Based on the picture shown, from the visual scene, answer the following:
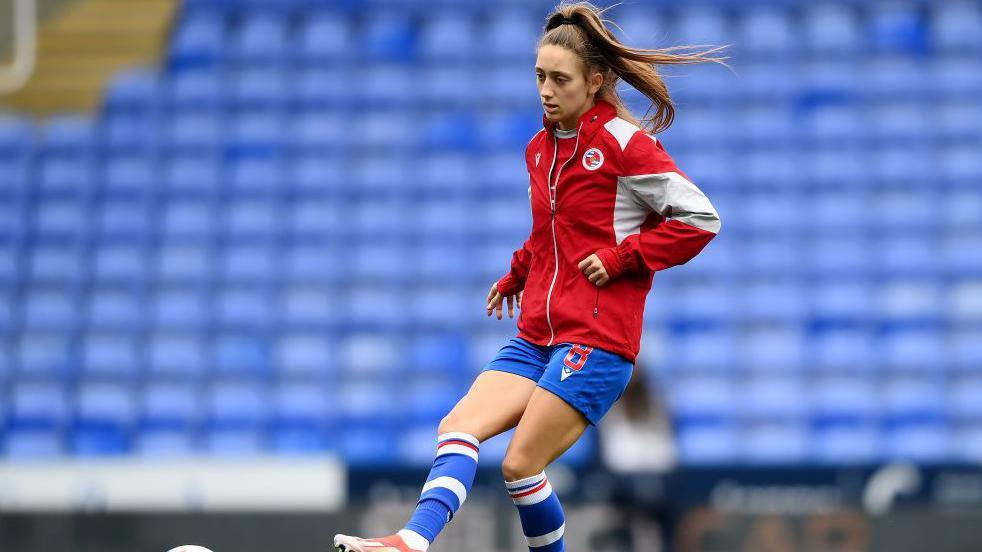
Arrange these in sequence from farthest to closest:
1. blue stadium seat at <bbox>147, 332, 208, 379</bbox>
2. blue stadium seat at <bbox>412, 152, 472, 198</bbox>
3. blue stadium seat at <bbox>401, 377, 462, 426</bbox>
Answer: blue stadium seat at <bbox>412, 152, 472, 198</bbox>, blue stadium seat at <bbox>147, 332, 208, 379</bbox>, blue stadium seat at <bbox>401, 377, 462, 426</bbox>

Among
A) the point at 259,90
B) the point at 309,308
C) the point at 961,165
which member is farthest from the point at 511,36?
the point at 961,165

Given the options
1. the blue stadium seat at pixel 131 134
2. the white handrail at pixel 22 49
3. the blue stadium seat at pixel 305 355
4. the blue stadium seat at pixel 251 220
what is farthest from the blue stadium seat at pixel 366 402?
the white handrail at pixel 22 49

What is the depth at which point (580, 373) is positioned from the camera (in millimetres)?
3695

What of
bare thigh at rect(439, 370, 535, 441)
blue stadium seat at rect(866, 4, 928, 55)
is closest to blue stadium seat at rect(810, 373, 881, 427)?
blue stadium seat at rect(866, 4, 928, 55)

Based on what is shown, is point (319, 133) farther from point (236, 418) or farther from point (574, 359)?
point (574, 359)

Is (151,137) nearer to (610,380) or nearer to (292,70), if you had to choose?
(292,70)

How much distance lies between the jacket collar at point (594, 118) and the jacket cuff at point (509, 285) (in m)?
0.51

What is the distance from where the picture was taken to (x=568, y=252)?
379 cm

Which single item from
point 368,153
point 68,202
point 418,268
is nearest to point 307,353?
point 418,268

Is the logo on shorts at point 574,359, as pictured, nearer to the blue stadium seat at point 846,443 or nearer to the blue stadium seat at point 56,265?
the blue stadium seat at point 846,443

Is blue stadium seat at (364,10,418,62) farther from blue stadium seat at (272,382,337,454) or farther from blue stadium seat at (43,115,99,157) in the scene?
blue stadium seat at (272,382,337,454)

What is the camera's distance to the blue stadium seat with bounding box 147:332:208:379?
402 inches

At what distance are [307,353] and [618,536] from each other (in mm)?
3856

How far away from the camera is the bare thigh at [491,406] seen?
3.71 metres
